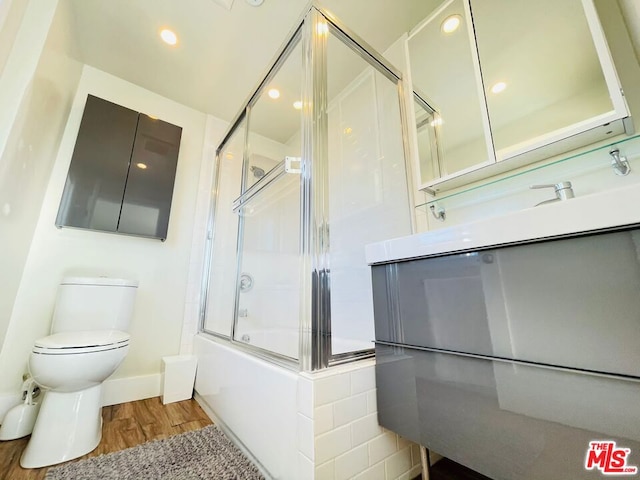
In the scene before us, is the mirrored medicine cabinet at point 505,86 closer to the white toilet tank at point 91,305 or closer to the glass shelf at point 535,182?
the glass shelf at point 535,182

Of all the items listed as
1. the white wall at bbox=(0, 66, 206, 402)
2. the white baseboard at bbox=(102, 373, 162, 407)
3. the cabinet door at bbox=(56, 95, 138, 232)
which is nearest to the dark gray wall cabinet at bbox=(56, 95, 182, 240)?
the cabinet door at bbox=(56, 95, 138, 232)

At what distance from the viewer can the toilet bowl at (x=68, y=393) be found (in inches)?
39.7

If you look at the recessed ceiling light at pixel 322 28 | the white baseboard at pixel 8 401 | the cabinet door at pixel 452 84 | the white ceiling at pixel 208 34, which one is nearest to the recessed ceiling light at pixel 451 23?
the cabinet door at pixel 452 84

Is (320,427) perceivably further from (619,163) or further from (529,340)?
(619,163)

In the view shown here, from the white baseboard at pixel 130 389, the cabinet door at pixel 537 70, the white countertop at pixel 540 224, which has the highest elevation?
the cabinet door at pixel 537 70

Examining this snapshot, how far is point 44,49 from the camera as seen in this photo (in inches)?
47.9

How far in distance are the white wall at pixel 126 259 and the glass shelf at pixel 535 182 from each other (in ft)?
5.91

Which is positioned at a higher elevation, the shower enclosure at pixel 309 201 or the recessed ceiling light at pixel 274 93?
the recessed ceiling light at pixel 274 93

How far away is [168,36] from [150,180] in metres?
0.94

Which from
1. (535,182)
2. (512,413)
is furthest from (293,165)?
(512,413)

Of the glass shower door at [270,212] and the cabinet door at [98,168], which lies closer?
the glass shower door at [270,212]

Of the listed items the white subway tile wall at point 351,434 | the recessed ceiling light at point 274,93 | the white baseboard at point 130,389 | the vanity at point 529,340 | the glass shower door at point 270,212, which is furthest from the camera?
the recessed ceiling light at point 274,93

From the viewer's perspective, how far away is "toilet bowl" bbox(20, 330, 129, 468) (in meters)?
1.01

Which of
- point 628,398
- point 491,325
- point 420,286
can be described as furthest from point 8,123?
point 628,398
